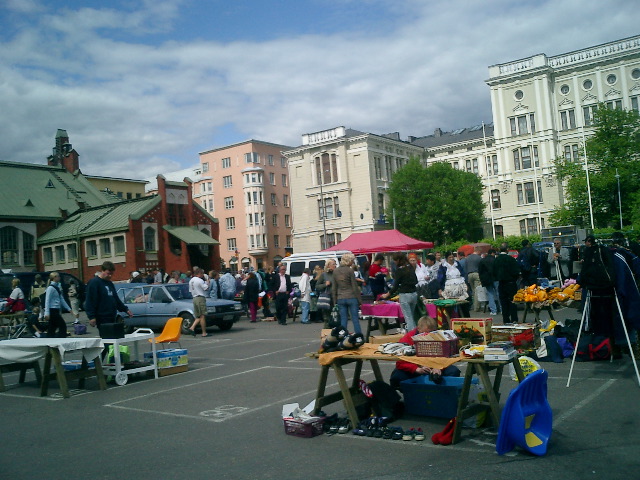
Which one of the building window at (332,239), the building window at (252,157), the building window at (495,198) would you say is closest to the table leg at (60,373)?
the building window at (332,239)

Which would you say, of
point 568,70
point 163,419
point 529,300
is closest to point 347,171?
point 568,70

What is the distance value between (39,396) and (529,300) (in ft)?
32.0

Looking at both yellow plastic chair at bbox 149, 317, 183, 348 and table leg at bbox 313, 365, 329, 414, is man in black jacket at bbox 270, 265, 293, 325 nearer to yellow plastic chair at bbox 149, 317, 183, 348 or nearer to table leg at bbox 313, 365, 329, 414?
yellow plastic chair at bbox 149, 317, 183, 348

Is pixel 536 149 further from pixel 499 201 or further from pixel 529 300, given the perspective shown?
pixel 529 300

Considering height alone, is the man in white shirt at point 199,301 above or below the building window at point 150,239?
below

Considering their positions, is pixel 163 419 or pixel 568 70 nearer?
pixel 163 419

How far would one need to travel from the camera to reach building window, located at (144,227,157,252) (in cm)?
5031

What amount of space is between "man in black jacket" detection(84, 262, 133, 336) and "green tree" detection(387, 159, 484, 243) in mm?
55207

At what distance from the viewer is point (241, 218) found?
83750mm

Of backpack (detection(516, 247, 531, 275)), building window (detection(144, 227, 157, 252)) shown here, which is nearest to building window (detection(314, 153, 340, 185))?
building window (detection(144, 227, 157, 252))

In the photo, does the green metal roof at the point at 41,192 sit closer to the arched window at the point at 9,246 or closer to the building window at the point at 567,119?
the arched window at the point at 9,246

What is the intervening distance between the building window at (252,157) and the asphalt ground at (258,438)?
73867mm

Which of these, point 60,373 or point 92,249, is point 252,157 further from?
point 60,373

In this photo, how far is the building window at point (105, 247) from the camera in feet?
167
